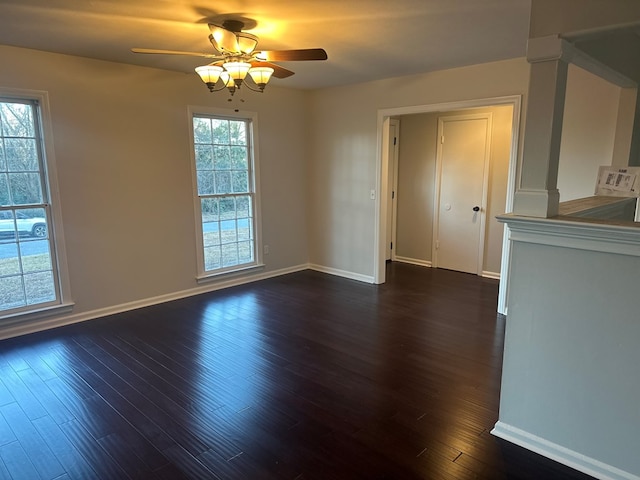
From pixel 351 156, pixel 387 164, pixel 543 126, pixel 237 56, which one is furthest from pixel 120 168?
pixel 543 126

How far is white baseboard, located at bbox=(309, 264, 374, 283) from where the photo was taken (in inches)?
213

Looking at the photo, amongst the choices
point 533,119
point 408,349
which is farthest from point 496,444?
point 533,119

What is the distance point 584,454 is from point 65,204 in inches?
169

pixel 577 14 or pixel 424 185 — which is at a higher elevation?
pixel 577 14

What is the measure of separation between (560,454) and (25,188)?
440 cm

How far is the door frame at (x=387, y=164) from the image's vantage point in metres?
3.95

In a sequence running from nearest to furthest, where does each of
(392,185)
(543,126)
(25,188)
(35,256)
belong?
(543,126)
(25,188)
(35,256)
(392,185)

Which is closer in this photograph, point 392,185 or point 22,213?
point 22,213

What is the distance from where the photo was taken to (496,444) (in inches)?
87.9

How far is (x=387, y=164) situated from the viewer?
5.16 meters

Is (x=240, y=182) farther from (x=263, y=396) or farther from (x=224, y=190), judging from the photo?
(x=263, y=396)

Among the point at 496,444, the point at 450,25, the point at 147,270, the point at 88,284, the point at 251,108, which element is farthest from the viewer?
the point at 251,108

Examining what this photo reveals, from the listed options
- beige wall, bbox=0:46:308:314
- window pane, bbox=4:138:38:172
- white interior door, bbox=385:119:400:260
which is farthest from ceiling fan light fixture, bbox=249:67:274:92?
white interior door, bbox=385:119:400:260

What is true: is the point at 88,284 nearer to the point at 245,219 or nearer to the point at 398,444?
the point at 245,219
